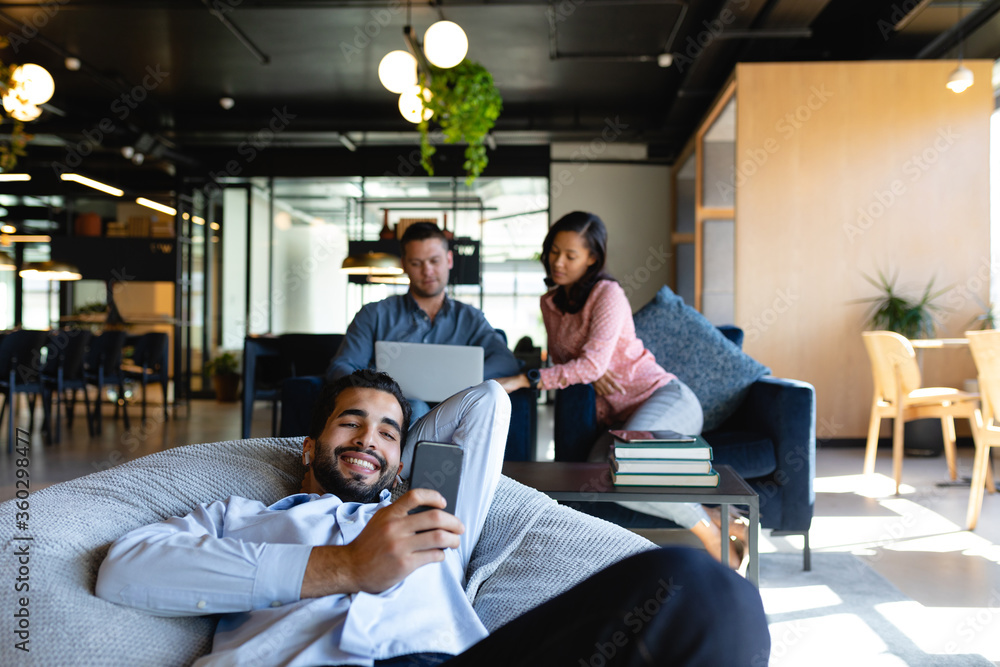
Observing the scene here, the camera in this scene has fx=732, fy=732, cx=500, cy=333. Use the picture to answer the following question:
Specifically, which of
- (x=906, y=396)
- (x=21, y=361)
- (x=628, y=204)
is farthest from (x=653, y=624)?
(x=628, y=204)

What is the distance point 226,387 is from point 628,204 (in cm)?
562

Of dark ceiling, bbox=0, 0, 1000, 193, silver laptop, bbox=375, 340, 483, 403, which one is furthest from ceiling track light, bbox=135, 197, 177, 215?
silver laptop, bbox=375, 340, 483, 403

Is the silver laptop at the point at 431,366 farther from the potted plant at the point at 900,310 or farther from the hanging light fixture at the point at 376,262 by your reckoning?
the potted plant at the point at 900,310

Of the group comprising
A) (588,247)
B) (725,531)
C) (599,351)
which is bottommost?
(725,531)

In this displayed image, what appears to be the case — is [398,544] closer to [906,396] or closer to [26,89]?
[906,396]

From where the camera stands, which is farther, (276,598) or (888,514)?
(888,514)

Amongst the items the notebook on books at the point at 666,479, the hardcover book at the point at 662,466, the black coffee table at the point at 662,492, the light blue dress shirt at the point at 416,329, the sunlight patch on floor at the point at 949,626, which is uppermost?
the light blue dress shirt at the point at 416,329

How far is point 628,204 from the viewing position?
938 centimetres

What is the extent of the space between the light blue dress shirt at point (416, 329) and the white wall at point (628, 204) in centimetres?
644

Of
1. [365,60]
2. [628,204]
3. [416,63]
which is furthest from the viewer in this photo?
[628,204]

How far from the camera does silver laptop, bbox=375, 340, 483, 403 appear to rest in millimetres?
2633

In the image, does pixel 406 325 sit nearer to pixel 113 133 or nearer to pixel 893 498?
pixel 893 498

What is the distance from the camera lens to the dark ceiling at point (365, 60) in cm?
575

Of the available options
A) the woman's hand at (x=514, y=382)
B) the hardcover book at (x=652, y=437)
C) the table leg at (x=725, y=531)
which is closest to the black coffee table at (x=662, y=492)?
the table leg at (x=725, y=531)
